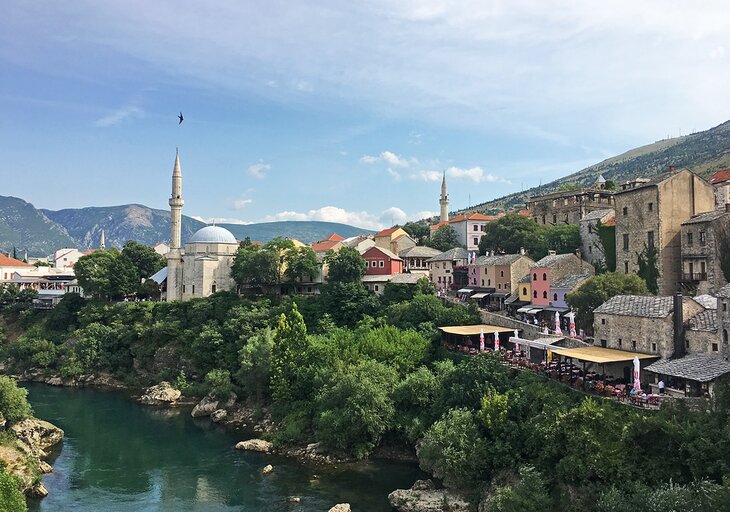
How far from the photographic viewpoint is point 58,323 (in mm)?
69438

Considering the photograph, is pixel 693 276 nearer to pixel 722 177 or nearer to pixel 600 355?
pixel 600 355

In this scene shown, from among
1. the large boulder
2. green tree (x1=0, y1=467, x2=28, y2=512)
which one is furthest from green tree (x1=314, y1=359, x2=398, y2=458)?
the large boulder

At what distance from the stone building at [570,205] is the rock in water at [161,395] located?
4470cm

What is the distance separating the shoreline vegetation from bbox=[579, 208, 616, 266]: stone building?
14137 millimetres

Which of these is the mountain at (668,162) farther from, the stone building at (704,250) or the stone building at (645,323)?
the stone building at (645,323)

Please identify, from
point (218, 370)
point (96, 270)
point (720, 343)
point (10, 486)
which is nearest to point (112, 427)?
point (218, 370)

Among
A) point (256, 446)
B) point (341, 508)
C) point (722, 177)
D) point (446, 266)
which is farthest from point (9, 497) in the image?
point (722, 177)

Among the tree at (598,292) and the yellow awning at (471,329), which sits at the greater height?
the tree at (598,292)

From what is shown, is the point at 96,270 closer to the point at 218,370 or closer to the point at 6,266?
the point at 218,370

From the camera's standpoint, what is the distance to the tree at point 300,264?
62.8 metres

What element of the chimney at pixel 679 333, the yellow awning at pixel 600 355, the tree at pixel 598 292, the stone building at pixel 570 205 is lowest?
the yellow awning at pixel 600 355

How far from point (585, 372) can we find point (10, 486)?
2776cm

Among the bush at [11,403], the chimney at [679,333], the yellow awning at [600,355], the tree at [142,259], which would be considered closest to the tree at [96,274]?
the tree at [142,259]

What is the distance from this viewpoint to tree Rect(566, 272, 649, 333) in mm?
36562
